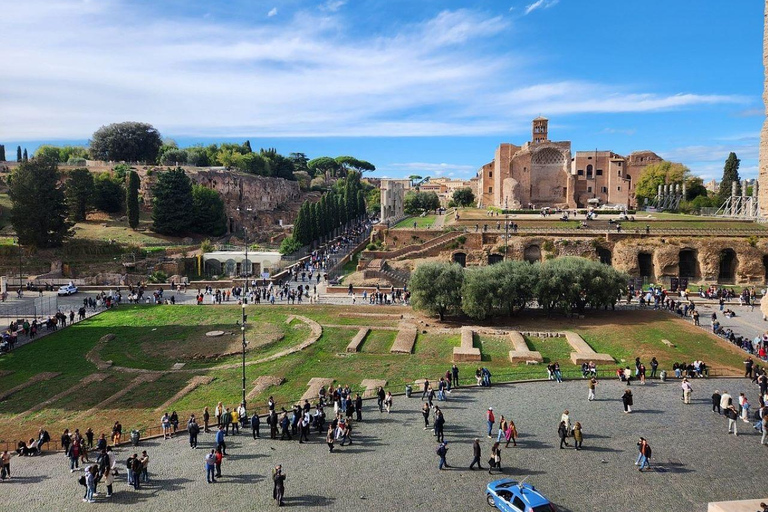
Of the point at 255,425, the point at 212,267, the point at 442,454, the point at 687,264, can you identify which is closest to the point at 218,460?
the point at 255,425

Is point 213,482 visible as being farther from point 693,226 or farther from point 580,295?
point 693,226

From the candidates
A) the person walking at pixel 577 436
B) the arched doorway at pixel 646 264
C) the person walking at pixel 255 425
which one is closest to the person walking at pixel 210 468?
the person walking at pixel 255 425

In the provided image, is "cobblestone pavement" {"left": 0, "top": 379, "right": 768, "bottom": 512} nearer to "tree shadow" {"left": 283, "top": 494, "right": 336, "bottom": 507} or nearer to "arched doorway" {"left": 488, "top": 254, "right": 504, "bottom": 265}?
"tree shadow" {"left": 283, "top": 494, "right": 336, "bottom": 507}

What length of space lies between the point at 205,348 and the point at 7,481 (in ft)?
38.1

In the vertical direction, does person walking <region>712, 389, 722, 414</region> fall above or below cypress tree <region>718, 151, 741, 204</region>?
below

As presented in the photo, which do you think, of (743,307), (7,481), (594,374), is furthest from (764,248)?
(7,481)

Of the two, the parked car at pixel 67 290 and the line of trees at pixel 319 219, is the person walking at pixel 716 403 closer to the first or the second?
the parked car at pixel 67 290

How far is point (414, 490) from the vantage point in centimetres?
1125

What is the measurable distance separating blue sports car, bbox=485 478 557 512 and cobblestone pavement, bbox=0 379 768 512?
469 millimetres

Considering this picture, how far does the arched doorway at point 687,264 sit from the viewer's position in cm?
4141

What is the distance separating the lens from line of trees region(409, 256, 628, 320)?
26891mm

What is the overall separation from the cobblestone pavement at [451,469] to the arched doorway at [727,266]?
1174 inches

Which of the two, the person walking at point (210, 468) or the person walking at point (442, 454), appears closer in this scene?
the person walking at point (210, 468)

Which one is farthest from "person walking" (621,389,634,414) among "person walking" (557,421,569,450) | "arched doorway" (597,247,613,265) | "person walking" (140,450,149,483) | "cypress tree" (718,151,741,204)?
"cypress tree" (718,151,741,204)
